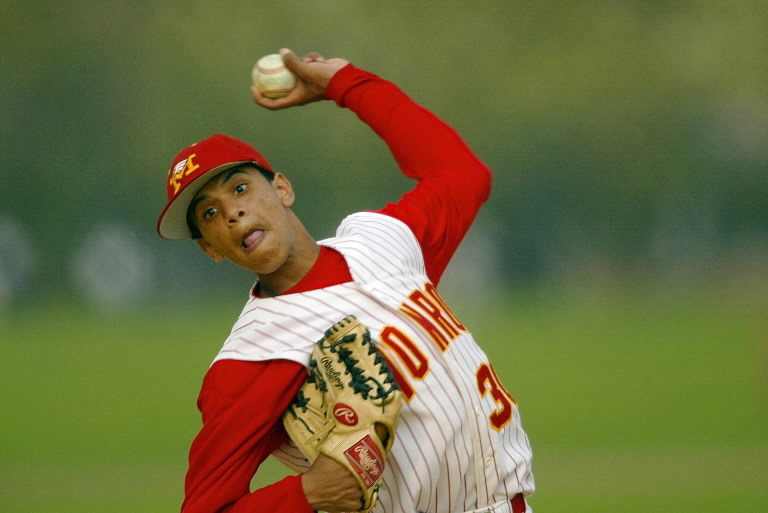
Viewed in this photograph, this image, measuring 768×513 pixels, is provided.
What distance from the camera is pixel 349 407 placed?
1569mm

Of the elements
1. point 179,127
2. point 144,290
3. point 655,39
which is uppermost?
point 655,39

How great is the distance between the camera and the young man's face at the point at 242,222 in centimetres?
177

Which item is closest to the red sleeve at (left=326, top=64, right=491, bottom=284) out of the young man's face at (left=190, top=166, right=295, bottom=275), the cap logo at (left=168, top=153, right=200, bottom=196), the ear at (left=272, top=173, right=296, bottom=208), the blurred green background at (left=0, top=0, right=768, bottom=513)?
the ear at (left=272, top=173, right=296, bottom=208)

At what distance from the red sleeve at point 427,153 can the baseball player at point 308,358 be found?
A: 108 mm

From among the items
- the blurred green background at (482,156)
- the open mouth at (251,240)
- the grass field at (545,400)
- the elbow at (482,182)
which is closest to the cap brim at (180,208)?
the open mouth at (251,240)

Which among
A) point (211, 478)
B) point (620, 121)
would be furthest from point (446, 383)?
point (620, 121)

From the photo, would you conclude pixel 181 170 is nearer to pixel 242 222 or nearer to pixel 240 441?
pixel 242 222

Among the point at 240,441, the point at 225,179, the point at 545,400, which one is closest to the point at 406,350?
the point at 240,441

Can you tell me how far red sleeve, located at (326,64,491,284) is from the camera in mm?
2070

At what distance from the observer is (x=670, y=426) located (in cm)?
655

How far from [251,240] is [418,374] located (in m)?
0.38

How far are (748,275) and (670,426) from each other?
397 centimetres

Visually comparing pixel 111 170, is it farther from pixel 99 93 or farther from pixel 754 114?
pixel 754 114

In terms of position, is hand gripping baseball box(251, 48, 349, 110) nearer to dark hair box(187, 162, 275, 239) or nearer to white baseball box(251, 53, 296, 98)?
white baseball box(251, 53, 296, 98)
